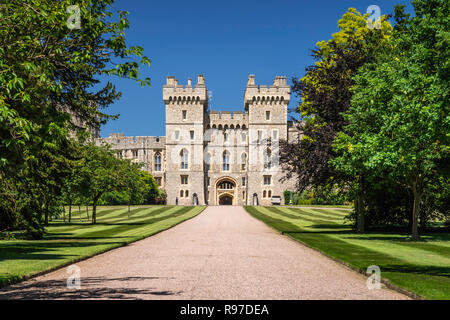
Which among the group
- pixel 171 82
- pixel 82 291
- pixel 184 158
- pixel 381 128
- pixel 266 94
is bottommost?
pixel 82 291

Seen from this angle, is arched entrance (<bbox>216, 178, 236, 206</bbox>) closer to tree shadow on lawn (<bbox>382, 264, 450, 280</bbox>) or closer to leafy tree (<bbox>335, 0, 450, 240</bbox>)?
leafy tree (<bbox>335, 0, 450, 240</bbox>)

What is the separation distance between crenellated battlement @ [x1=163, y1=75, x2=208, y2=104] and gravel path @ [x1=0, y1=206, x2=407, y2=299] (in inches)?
2101

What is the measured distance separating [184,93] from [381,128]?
52.8m

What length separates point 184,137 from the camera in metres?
67.9

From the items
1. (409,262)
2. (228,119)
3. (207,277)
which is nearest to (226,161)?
(228,119)

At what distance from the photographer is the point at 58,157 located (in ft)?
55.6

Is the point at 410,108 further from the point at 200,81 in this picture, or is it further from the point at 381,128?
the point at 200,81

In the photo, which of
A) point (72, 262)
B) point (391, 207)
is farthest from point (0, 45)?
point (391, 207)

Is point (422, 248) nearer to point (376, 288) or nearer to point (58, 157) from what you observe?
point (376, 288)

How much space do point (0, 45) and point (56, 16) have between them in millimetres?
Result: 1145

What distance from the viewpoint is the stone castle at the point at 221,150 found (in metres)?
66.8

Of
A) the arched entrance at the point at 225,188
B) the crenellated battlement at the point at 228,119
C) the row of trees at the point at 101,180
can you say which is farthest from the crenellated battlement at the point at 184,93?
the row of trees at the point at 101,180

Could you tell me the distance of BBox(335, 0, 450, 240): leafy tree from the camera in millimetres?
11383

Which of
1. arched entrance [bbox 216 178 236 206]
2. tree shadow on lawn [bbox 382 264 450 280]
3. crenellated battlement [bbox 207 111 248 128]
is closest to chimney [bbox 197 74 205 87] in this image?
crenellated battlement [bbox 207 111 248 128]
